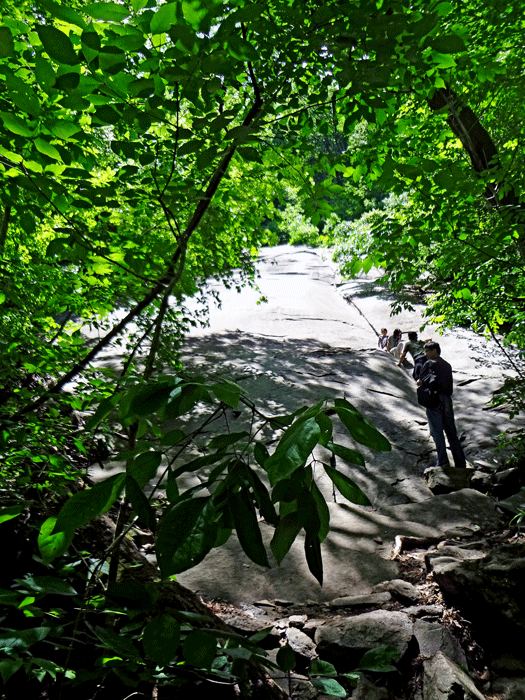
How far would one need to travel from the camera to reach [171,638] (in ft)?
2.30

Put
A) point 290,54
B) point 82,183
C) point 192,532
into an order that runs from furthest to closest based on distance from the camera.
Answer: point 290,54 < point 82,183 < point 192,532

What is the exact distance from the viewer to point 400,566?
425cm

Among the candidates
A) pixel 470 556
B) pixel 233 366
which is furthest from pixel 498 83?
pixel 233 366

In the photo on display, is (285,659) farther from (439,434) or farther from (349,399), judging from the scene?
(349,399)

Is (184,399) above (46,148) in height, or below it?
below

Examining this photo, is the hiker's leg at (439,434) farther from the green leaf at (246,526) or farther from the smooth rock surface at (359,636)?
the green leaf at (246,526)

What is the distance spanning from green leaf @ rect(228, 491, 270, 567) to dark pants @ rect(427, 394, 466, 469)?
667 centimetres

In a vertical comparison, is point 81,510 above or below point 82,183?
below

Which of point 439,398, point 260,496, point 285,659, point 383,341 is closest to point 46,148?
point 260,496

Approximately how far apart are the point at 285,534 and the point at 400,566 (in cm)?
420

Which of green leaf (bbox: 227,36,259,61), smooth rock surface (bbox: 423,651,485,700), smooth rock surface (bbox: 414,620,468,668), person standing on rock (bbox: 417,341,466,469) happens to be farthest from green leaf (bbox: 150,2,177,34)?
person standing on rock (bbox: 417,341,466,469)

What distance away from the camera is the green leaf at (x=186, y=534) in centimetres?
58

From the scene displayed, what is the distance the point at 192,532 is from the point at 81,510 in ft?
0.64

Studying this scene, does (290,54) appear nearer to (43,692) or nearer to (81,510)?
(81,510)
